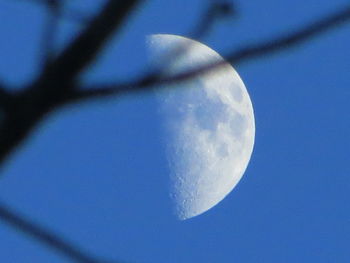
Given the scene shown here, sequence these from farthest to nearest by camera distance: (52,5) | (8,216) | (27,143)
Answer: (8,216), (52,5), (27,143)

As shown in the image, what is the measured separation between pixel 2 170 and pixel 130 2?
0.31m

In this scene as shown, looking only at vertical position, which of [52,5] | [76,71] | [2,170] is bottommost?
[2,170]

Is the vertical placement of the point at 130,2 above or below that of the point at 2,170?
above

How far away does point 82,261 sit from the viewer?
1400 mm

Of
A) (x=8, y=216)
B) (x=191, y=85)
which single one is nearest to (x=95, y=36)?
(x=191, y=85)

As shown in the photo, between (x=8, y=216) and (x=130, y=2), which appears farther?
(x=8, y=216)

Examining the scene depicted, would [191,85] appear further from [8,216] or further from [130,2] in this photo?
[8,216]

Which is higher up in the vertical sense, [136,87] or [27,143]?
[136,87]

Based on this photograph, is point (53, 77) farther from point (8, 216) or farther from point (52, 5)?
point (8, 216)

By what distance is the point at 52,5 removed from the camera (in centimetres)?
127

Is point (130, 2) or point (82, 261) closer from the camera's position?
point (130, 2)

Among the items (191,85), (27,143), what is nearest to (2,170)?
(27,143)

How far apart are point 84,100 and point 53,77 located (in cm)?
6

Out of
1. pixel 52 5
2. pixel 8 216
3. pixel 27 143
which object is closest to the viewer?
pixel 27 143
